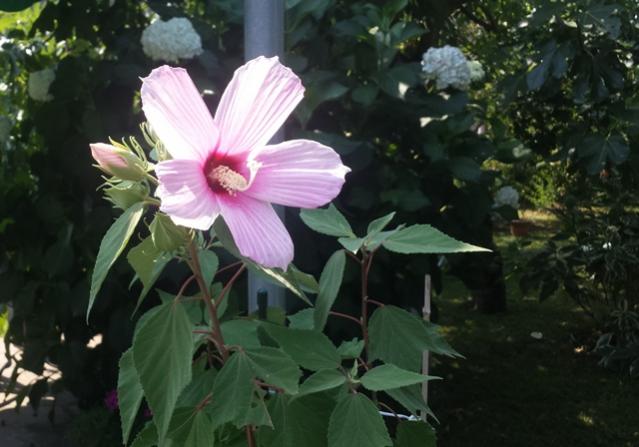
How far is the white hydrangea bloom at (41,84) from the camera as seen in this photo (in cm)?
296

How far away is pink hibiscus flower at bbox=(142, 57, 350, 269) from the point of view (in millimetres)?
732

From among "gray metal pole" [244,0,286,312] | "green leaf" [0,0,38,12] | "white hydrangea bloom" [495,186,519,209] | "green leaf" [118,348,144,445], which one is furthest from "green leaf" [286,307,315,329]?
"white hydrangea bloom" [495,186,519,209]

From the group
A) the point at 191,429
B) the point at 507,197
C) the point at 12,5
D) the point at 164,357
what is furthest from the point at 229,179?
the point at 507,197

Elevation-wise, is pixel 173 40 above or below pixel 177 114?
below

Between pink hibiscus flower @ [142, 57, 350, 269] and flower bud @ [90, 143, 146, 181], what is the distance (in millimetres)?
53

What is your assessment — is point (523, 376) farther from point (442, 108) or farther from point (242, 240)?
point (242, 240)

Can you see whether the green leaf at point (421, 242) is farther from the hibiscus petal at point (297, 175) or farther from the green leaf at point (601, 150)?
the green leaf at point (601, 150)

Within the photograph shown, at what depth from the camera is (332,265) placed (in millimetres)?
982

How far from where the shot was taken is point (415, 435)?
0.97 meters

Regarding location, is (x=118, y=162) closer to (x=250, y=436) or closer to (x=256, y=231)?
(x=256, y=231)

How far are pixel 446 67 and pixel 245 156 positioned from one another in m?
2.06

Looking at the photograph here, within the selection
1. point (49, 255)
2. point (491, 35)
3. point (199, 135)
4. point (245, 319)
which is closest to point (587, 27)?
point (491, 35)

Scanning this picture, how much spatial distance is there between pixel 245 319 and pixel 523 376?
3.53m

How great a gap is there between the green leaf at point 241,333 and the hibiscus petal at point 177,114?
0.94ft
